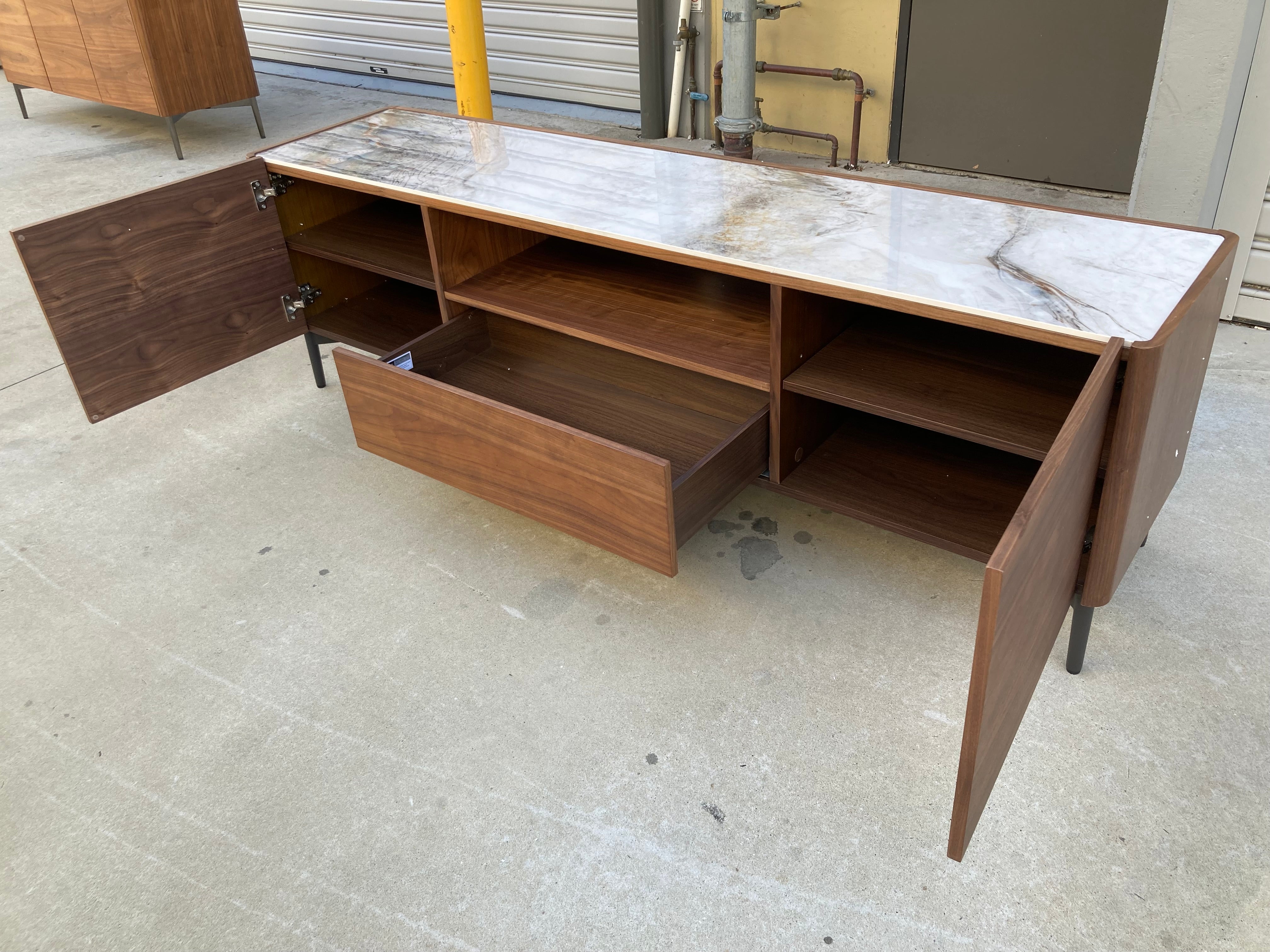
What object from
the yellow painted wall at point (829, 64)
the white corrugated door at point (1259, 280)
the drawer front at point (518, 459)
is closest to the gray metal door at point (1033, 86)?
the yellow painted wall at point (829, 64)

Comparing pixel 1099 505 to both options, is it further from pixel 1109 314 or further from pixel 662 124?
pixel 662 124

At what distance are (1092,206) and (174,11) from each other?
374 centimetres

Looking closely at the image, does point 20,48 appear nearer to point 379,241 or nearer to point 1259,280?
point 379,241

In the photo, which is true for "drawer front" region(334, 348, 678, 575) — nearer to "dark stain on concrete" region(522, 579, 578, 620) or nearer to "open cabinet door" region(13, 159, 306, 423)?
"dark stain on concrete" region(522, 579, 578, 620)

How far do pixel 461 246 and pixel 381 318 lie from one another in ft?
1.64

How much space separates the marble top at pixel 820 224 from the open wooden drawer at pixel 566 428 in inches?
11.9

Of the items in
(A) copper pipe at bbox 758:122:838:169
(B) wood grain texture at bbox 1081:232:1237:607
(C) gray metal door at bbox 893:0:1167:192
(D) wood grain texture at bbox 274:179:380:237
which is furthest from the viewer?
(A) copper pipe at bbox 758:122:838:169

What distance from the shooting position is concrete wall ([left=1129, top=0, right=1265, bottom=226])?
227 cm

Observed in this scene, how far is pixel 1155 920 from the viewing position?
125 cm

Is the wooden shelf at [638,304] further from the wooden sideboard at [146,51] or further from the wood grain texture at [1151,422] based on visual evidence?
the wooden sideboard at [146,51]

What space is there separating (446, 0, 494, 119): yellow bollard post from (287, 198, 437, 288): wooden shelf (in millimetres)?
944

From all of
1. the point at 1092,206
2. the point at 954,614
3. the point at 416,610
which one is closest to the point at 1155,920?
the point at 954,614

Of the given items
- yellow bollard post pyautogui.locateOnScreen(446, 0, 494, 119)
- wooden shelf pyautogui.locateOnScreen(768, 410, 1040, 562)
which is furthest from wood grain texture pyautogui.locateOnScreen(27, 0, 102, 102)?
wooden shelf pyautogui.locateOnScreen(768, 410, 1040, 562)

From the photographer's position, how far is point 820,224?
5.58ft
